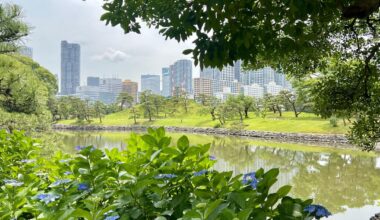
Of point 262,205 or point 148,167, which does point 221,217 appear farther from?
point 148,167

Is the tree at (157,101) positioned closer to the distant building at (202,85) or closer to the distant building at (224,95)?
the distant building at (224,95)

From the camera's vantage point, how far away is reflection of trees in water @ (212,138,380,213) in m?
11.8

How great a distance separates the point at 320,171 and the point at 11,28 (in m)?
13.7

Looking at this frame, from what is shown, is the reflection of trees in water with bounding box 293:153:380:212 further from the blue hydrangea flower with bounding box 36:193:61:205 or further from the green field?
the green field

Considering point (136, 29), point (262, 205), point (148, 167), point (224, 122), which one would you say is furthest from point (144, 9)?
point (224, 122)

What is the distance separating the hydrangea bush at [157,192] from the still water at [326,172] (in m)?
9.28

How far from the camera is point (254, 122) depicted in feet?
133

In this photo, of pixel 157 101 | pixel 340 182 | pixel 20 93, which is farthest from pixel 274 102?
pixel 20 93

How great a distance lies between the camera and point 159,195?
1.18 metres

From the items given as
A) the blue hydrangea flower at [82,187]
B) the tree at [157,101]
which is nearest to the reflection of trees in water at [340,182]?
the blue hydrangea flower at [82,187]

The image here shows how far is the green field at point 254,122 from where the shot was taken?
3309 centimetres

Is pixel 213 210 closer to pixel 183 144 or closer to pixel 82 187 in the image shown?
pixel 183 144

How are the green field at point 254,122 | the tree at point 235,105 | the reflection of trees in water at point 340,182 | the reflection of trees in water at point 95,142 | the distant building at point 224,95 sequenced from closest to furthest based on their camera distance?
the reflection of trees in water at point 340,182 → the reflection of trees in water at point 95,142 → the green field at point 254,122 → the tree at point 235,105 → the distant building at point 224,95

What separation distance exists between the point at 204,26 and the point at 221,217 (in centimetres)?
97
